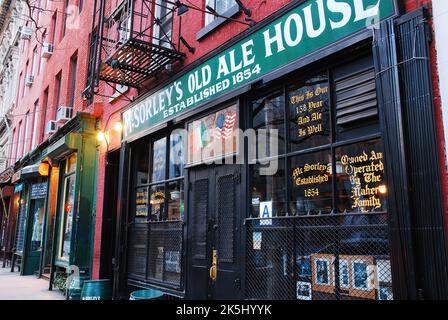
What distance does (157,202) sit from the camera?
825 cm

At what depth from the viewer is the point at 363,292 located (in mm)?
4203

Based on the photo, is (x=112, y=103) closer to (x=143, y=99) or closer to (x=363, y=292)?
(x=143, y=99)

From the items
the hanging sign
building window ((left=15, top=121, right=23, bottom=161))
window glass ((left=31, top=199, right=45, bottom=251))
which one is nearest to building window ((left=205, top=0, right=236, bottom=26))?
the hanging sign

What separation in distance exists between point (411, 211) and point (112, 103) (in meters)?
8.39

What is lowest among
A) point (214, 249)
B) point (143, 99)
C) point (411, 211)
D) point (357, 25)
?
point (214, 249)

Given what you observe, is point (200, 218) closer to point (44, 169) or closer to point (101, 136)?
point (101, 136)

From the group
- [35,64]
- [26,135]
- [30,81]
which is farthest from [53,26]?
[26,135]

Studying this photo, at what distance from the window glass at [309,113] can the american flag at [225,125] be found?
1113mm

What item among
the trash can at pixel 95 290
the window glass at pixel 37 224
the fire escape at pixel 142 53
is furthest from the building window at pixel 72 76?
the trash can at pixel 95 290

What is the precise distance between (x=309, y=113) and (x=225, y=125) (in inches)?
65.3

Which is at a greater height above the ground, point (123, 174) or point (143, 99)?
point (143, 99)

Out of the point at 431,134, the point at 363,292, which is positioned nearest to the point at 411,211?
the point at 431,134

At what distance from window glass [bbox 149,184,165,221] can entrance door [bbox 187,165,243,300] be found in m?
1.18

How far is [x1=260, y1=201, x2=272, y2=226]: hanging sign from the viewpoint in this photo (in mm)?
5438
